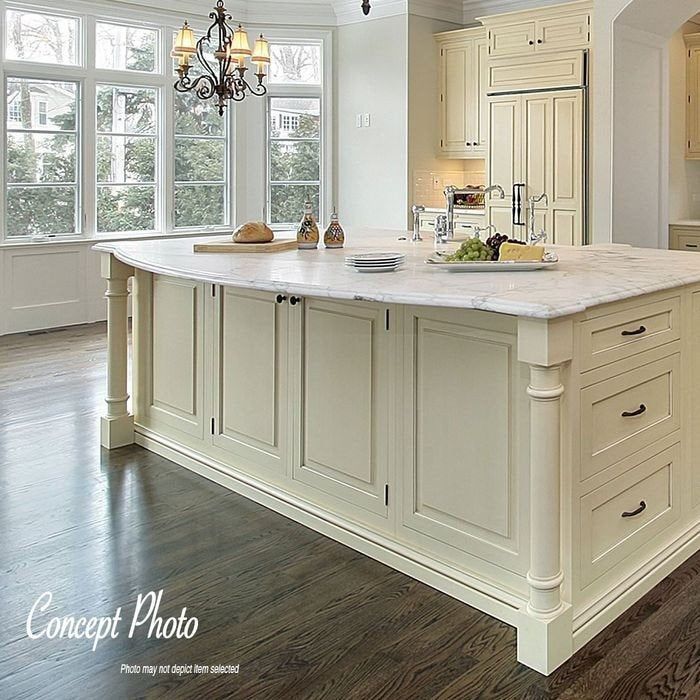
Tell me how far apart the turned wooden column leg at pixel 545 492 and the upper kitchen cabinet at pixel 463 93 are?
5.41m

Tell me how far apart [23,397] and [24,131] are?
117 inches

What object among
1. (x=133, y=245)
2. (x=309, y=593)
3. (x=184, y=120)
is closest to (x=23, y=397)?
(x=133, y=245)

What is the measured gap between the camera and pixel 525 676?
2014mm

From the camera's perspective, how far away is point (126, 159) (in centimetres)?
727

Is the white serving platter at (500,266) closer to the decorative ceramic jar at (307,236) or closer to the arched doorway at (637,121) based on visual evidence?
the decorative ceramic jar at (307,236)

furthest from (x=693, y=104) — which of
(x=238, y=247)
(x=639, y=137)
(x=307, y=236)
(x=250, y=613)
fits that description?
(x=250, y=613)

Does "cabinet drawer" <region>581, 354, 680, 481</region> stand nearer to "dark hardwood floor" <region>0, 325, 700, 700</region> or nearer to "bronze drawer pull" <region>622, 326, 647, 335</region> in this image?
"bronze drawer pull" <region>622, 326, 647, 335</region>

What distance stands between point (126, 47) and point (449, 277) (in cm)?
565

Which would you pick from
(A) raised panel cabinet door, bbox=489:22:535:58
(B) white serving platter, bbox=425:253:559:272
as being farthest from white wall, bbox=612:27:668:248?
(B) white serving platter, bbox=425:253:559:272

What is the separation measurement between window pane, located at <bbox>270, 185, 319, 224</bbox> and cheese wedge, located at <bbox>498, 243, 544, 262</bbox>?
18.0 ft

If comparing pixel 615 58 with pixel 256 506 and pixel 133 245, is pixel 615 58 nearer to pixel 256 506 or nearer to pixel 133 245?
pixel 133 245

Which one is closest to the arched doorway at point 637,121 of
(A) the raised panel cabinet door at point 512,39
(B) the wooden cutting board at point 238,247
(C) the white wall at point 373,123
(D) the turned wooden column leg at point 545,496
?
(A) the raised panel cabinet door at point 512,39

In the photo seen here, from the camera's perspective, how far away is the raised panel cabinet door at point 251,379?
303 cm

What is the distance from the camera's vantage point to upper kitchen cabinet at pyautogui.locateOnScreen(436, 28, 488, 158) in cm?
703
